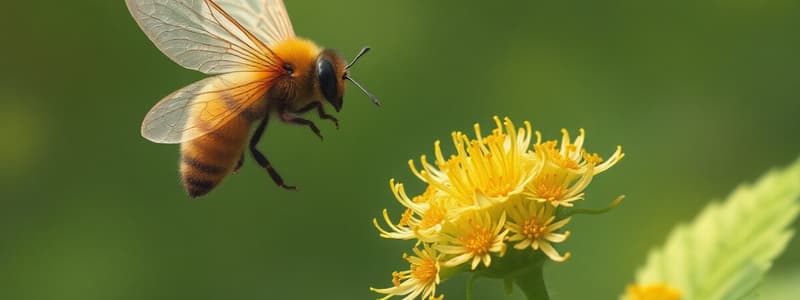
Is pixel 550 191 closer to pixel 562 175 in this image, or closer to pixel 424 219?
pixel 562 175

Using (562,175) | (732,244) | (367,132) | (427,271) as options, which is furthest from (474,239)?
(367,132)

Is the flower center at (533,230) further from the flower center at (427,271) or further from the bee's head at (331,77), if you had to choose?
the bee's head at (331,77)

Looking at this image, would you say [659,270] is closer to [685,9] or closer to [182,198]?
[182,198]

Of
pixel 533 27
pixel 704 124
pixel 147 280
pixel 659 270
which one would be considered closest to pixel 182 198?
pixel 147 280

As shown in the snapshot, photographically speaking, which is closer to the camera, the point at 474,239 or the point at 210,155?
the point at 474,239

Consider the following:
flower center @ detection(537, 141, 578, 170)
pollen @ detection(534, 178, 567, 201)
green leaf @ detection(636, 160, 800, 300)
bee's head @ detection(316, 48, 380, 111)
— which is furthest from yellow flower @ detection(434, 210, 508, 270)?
Result: bee's head @ detection(316, 48, 380, 111)

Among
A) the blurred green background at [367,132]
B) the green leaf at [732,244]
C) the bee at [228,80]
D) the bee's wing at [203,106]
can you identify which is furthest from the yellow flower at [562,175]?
the blurred green background at [367,132]
